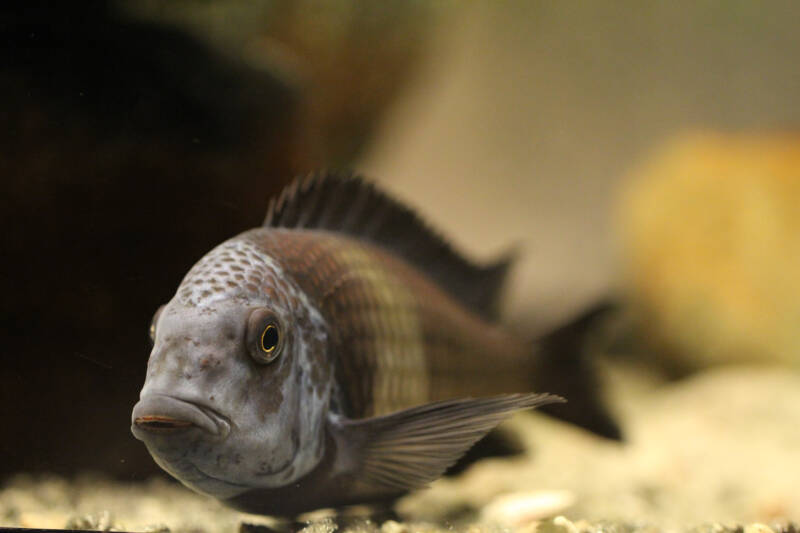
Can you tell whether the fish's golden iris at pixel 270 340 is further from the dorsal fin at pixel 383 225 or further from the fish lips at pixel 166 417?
the dorsal fin at pixel 383 225

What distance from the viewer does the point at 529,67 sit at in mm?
4973

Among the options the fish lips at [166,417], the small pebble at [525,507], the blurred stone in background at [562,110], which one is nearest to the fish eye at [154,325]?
the fish lips at [166,417]

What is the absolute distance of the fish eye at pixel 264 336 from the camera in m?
1.48

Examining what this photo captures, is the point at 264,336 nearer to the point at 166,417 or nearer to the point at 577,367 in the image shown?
the point at 166,417

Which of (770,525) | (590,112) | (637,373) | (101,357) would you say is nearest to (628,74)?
(590,112)

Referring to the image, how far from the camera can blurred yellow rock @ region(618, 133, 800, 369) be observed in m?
4.81

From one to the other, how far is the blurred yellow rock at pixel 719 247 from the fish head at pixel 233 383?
4234mm

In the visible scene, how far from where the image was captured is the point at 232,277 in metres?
1.57

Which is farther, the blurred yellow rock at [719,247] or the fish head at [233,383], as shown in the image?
the blurred yellow rock at [719,247]

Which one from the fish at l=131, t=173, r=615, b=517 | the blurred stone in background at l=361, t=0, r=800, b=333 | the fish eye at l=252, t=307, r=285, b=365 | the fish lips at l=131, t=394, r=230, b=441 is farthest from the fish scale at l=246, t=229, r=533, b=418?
the blurred stone in background at l=361, t=0, r=800, b=333

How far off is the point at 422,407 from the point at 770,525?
1.02m

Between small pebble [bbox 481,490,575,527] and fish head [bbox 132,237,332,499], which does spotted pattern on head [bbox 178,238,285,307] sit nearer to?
fish head [bbox 132,237,332,499]

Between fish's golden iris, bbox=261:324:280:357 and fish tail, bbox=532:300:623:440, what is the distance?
1.46m

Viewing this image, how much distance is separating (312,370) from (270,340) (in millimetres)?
208
